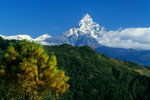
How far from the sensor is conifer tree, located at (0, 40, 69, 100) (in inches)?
839

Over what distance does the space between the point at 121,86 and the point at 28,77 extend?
621 feet

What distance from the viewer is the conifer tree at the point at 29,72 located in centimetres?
2131

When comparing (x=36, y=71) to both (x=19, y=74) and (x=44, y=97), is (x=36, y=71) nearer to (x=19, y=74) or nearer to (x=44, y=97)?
(x=19, y=74)

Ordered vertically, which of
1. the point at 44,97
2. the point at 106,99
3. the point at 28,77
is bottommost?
the point at 106,99

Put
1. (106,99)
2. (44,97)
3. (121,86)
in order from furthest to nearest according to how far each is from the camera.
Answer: (121,86) → (106,99) → (44,97)

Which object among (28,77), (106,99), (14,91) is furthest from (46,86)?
(106,99)

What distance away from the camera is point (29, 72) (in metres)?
21.1

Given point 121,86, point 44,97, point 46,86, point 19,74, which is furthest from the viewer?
point 121,86

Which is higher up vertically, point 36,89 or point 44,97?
point 36,89

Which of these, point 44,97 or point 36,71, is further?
point 44,97

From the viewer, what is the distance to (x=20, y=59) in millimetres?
22281

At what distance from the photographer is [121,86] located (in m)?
198

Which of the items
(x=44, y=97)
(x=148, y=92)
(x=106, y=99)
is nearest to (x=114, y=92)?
(x=106, y=99)

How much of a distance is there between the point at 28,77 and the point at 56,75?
358 centimetres
